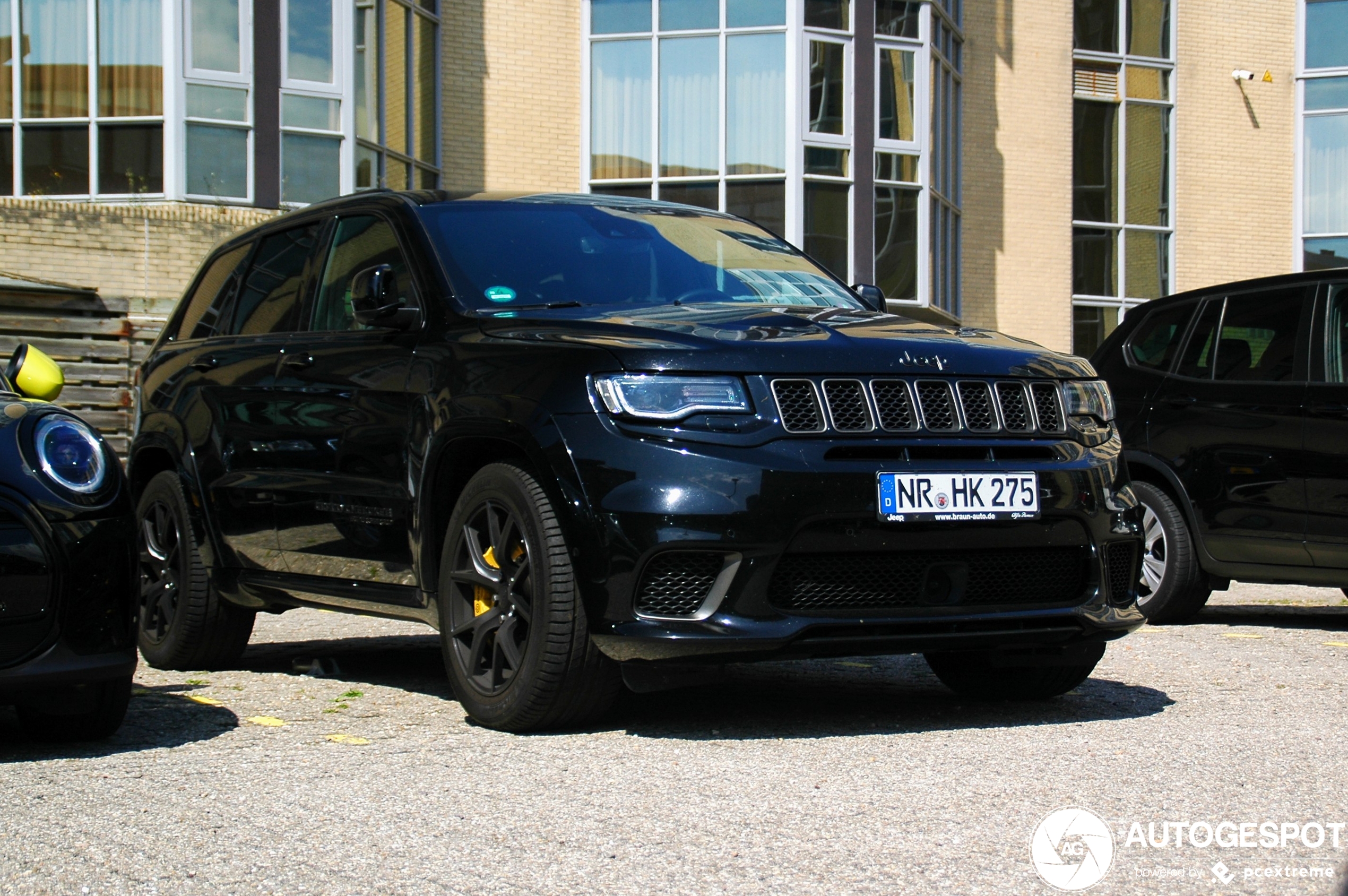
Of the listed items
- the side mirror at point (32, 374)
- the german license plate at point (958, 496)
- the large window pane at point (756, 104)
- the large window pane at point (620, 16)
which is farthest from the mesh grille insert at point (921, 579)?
the large window pane at point (620, 16)

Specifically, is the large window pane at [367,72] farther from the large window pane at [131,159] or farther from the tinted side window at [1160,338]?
the tinted side window at [1160,338]

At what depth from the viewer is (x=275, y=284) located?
6.95 meters

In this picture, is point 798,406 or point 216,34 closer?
point 798,406

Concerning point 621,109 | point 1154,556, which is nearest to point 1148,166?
point 621,109

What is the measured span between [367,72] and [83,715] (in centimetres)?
1755

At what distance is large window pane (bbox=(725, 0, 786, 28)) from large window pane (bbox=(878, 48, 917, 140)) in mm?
1604

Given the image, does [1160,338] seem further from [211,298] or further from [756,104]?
[756,104]

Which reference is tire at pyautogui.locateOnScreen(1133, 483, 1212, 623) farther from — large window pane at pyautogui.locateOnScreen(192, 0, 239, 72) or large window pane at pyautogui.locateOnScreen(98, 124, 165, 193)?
large window pane at pyautogui.locateOnScreen(192, 0, 239, 72)

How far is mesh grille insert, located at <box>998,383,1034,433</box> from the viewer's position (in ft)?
17.3

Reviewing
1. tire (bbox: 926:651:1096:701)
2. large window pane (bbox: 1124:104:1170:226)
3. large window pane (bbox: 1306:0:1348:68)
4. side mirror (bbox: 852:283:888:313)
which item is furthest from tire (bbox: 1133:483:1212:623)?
large window pane (bbox: 1306:0:1348:68)

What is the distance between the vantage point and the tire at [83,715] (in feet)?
16.4

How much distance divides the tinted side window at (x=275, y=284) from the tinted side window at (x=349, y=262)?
188 mm

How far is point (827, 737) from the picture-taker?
5090mm

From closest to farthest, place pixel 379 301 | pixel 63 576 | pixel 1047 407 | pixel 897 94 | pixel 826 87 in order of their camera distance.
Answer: pixel 63 576 → pixel 1047 407 → pixel 379 301 → pixel 826 87 → pixel 897 94
